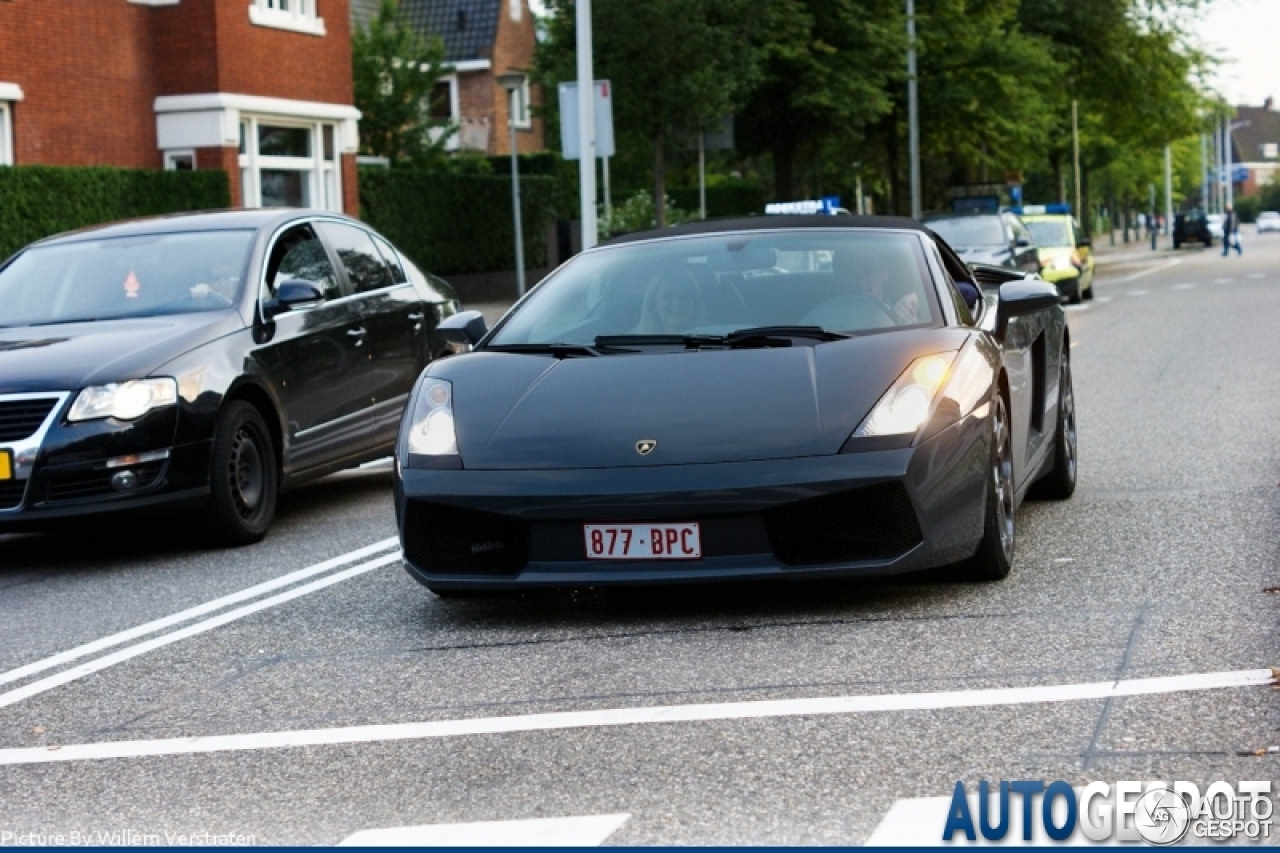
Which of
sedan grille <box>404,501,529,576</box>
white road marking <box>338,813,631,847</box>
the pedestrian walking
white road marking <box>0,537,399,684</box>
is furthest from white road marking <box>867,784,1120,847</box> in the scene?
the pedestrian walking

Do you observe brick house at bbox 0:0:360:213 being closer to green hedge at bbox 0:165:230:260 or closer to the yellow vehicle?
green hedge at bbox 0:165:230:260

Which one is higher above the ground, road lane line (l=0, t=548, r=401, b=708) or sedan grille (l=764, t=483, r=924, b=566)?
sedan grille (l=764, t=483, r=924, b=566)

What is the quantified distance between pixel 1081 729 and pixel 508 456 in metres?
2.32

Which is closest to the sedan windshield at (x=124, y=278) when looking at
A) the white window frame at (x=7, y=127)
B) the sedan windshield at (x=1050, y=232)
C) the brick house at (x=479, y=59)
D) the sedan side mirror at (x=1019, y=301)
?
the sedan side mirror at (x=1019, y=301)

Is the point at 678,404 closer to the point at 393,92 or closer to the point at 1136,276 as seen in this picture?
the point at 393,92

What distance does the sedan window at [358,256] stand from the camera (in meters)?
11.2

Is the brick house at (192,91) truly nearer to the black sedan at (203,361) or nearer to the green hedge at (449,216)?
the green hedge at (449,216)

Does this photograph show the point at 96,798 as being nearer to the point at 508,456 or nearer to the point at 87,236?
the point at 508,456

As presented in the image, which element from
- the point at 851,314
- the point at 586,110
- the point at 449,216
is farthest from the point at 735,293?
the point at 449,216

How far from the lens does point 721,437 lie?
661 cm

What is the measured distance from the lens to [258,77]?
100 ft

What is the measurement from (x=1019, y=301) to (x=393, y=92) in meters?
40.0

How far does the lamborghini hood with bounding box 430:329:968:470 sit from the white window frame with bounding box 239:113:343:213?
2413 cm

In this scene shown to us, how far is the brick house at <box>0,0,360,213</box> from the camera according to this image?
26.8 meters
